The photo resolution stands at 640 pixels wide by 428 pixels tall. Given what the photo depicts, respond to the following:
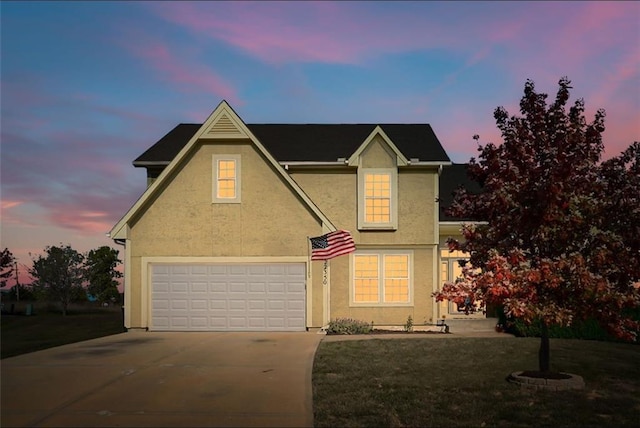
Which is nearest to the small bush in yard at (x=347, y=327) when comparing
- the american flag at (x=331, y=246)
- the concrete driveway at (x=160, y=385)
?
the american flag at (x=331, y=246)

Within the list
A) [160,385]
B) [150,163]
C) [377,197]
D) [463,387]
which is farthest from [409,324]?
[160,385]

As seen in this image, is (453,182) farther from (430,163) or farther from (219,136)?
(219,136)

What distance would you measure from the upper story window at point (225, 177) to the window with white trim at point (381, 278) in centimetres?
520

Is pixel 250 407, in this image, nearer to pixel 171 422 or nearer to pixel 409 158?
pixel 171 422

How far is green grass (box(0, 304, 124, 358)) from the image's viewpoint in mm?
18188

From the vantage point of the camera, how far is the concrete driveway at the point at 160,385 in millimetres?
9039

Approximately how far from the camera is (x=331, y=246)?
21.0 metres

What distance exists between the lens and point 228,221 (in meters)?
21.8

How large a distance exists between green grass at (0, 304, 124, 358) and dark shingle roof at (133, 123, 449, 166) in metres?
6.82

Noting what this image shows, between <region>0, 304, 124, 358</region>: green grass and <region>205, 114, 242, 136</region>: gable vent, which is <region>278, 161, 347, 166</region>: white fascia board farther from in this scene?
<region>0, 304, 124, 358</region>: green grass

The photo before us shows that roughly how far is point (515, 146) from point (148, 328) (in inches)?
583

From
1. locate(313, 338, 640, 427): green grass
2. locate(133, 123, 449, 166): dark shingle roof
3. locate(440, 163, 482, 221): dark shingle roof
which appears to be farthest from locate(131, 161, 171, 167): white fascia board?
locate(440, 163, 482, 221): dark shingle roof

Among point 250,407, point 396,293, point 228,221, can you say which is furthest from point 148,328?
point 250,407

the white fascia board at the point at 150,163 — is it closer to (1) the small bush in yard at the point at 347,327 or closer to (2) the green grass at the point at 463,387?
(1) the small bush in yard at the point at 347,327
